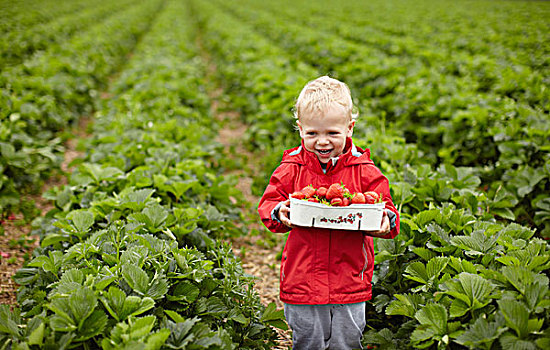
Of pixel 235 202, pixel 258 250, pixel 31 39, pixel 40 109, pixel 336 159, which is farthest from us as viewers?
pixel 31 39

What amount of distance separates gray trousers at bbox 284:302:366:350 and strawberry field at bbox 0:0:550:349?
0.43 feet

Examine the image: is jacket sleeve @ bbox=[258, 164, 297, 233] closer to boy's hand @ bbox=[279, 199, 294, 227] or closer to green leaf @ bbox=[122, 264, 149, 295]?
boy's hand @ bbox=[279, 199, 294, 227]

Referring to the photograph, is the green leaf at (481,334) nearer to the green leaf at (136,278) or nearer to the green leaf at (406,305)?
the green leaf at (406,305)

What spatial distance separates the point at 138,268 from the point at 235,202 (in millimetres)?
3226

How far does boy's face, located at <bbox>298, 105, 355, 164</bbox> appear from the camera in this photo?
1.98m

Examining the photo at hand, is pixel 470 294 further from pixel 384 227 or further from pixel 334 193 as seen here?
pixel 334 193

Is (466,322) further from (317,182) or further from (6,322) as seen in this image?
(6,322)

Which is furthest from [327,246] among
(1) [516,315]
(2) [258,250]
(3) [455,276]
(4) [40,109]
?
(4) [40,109]

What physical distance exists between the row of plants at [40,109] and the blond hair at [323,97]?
12.2ft

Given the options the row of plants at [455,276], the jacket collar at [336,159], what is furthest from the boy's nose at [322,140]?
the row of plants at [455,276]

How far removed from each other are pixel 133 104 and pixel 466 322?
17.3ft

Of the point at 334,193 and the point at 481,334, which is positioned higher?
the point at 334,193

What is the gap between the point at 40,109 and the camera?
6.12 m

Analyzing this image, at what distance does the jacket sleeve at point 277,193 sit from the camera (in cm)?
206
